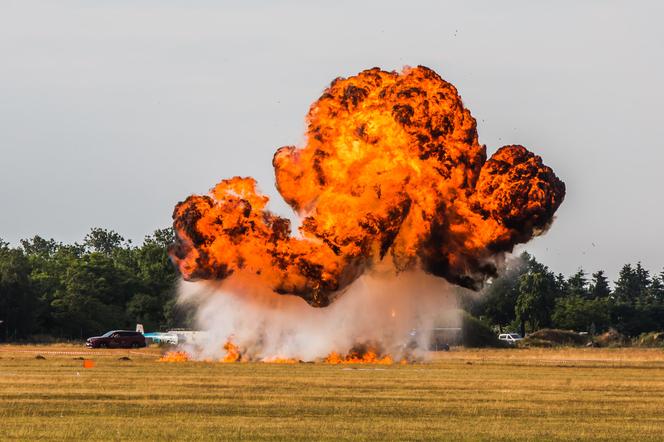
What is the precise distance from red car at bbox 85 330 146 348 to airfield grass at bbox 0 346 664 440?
129ft

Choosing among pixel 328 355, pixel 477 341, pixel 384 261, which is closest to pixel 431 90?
pixel 384 261

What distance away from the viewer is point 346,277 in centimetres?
9075

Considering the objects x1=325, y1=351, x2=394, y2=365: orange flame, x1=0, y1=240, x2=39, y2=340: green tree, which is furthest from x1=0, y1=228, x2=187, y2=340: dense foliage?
x1=325, y1=351, x2=394, y2=365: orange flame

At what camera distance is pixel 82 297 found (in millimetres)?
155750

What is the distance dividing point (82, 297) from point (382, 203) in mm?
75159

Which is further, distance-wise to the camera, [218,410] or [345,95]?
[345,95]

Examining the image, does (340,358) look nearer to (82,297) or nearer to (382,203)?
(382,203)

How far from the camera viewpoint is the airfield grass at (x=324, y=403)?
41.9 meters

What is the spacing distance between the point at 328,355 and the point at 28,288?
63.4 meters

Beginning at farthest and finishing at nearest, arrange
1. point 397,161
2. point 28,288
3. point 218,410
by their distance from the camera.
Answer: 1. point 28,288
2. point 397,161
3. point 218,410

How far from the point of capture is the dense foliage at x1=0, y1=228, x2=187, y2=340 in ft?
475

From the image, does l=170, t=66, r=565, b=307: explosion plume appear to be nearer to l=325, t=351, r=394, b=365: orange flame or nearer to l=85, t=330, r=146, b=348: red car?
l=325, t=351, r=394, b=365: orange flame

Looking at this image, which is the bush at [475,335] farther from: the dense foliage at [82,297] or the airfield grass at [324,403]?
the airfield grass at [324,403]

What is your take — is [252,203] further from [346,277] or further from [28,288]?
[28,288]
